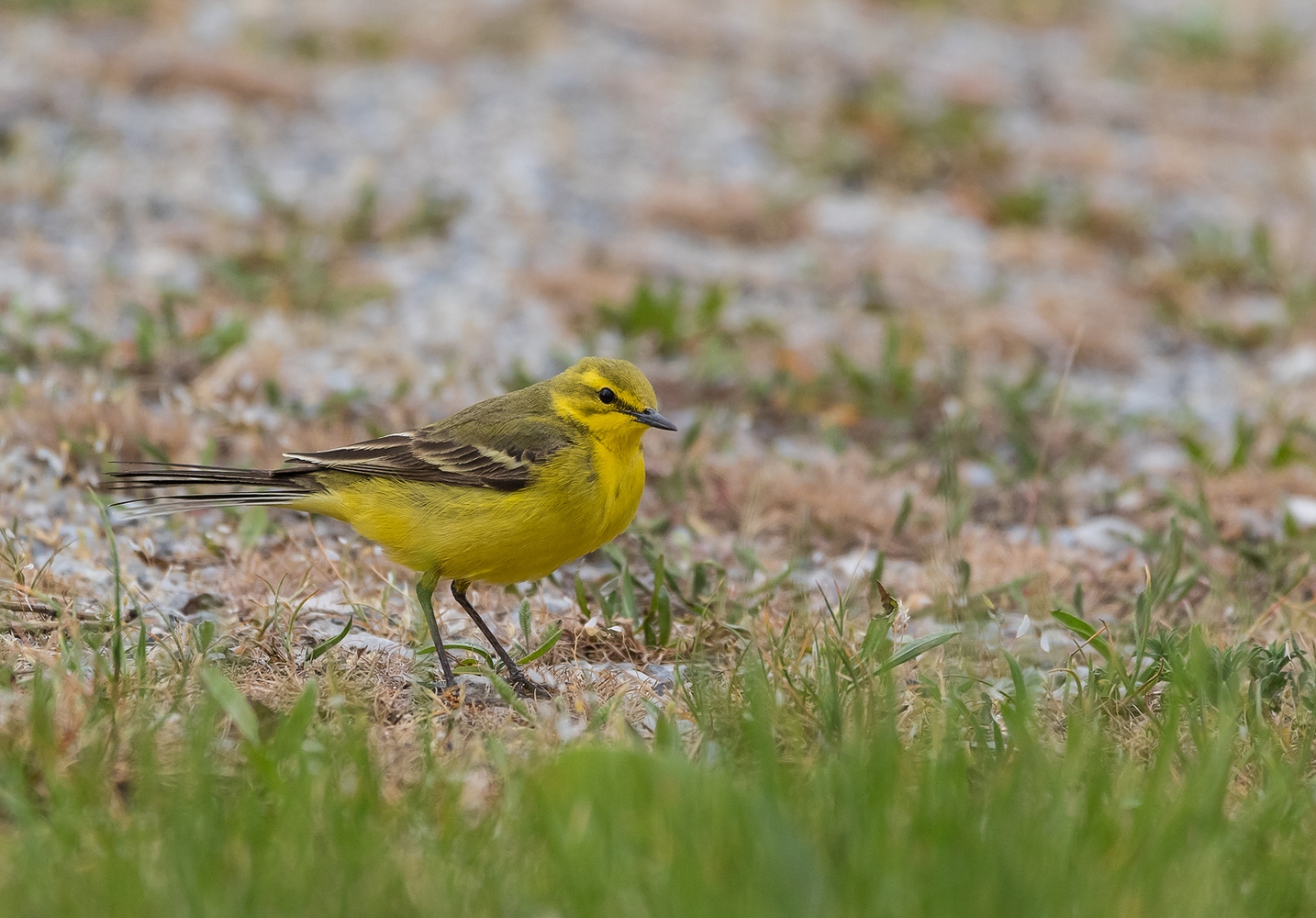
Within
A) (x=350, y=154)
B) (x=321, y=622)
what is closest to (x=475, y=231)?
(x=350, y=154)

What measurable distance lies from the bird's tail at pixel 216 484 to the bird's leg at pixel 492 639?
2.07ft

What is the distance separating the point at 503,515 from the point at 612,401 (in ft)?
2.37

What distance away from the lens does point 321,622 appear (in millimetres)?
4848

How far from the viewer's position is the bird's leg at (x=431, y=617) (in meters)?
4.38

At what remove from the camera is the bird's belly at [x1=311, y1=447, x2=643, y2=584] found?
15.4 ft

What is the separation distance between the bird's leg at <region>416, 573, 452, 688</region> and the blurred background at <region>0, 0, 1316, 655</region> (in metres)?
0.81

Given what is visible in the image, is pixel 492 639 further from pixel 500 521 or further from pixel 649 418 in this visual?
pixel 649 418

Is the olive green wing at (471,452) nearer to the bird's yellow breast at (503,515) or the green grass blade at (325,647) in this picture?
the bird's yellow breast at (503,515)

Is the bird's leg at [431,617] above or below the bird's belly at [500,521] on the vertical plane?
below

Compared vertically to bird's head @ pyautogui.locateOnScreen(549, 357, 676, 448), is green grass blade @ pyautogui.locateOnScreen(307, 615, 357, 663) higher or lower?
lower

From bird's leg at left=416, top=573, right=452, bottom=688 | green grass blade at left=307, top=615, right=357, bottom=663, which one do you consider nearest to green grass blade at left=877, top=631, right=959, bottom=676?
bird's leg at left=416, top=573, right=452, bottom=688

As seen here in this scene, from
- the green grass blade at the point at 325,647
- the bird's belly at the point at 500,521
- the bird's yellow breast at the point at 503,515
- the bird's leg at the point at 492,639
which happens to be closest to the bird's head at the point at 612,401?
the bird's yellow breast at the point at 503,515

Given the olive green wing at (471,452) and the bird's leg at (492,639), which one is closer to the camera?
the bird's leg at (492,639)

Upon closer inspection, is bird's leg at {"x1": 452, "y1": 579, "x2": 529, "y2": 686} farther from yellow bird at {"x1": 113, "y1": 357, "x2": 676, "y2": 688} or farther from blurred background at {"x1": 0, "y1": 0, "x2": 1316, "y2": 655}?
blurred background at {"x1": 0, "y1": 0, "x2": 1316, "y2": 655}
